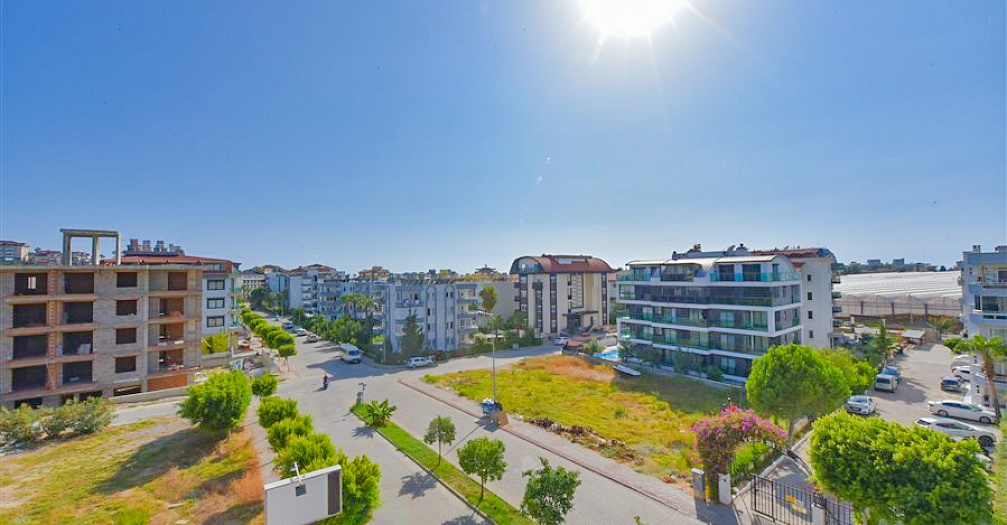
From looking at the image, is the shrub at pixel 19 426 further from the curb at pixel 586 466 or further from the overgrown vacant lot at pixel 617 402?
the overgrown vacant lot at pixel 617 402

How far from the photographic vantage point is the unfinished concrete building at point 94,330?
1240 inches

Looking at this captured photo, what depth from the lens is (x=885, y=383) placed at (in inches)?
1372

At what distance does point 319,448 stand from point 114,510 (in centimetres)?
992

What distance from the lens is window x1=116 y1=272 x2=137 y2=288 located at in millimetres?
35031

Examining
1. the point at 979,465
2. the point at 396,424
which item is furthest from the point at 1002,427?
the point at 396,424

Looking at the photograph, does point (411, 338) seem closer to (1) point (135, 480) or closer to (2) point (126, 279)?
(2) point (126, 279)

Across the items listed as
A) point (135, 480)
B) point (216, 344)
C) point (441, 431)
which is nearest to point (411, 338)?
point (216, 344)

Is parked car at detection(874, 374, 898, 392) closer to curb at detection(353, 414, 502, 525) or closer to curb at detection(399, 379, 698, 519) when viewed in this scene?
curb at detection(399, 379, 698, 519)

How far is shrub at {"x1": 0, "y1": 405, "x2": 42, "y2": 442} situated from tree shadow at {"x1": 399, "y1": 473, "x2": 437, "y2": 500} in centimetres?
2575

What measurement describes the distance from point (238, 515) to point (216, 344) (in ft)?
134

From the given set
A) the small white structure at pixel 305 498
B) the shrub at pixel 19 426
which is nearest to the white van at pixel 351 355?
the shrub at pixel 19 426

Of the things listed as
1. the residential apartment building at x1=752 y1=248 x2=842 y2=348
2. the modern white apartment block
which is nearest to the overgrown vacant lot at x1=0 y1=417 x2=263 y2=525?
the modern white apartment block

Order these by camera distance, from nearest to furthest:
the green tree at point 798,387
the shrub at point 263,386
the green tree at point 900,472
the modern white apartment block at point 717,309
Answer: the green tree at point 900,472, the green tree at point 798,387, the shrub at point 263,386, the modern white apartment block at point 717,309

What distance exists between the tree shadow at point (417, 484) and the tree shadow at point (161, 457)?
42.0 feet
